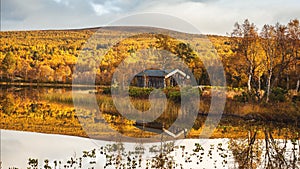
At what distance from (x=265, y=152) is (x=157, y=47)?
31782 mm

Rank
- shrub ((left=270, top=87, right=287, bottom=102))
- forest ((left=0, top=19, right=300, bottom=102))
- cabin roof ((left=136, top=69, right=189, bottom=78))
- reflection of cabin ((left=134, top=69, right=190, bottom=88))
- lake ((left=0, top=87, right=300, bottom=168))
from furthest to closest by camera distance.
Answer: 1. cabin roof ((left=136, top=69, right=189, bottom=78))
2. reflection of cabin ((left=134, top=69, right=190, bottom=88))
3. forest ((left=0, top=19, right=300, bottom=102))
4. shrub ((left=270, top=87, right=287, bottom=102))
5. lake ((left=0, top=87, right=300, bottom=168))

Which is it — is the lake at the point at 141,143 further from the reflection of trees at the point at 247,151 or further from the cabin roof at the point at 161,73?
the cabin roof at the point at 161,73

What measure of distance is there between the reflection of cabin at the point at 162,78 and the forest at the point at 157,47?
138 cm

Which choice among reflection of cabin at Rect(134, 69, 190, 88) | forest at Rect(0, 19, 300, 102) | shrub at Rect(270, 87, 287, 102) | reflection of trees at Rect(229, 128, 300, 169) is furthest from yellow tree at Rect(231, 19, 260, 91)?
Answer: reflection of cabin at Rect(134, 69, 190, 88)

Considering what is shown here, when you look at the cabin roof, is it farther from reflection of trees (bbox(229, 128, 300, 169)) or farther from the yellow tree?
reflection of trees (bbox(229, 128, 300, 169))

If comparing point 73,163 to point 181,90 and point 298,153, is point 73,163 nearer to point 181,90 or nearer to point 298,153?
point 298,153

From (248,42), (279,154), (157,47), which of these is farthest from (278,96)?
(157,47)

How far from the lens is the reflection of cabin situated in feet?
113

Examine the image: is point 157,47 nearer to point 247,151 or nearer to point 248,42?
point 248,42

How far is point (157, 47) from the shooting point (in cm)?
4300

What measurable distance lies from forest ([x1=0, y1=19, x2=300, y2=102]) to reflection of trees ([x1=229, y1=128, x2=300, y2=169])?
327 inches

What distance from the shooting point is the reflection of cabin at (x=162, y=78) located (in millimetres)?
34484

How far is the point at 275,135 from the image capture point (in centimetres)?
1550

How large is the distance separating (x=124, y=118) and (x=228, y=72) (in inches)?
634
